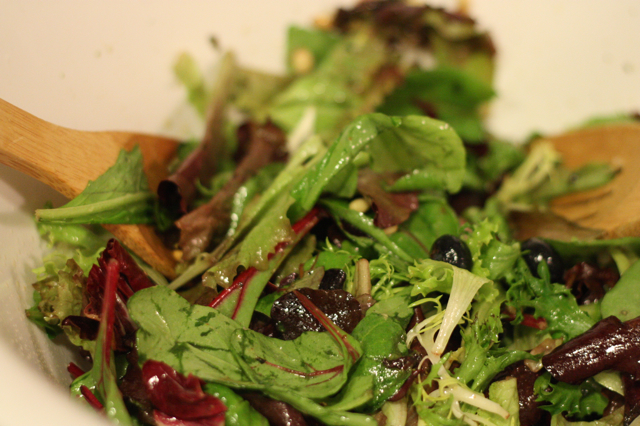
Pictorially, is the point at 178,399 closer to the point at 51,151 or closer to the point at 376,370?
the point at 376,370

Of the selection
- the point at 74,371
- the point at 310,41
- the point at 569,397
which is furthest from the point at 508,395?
the point at 310,41

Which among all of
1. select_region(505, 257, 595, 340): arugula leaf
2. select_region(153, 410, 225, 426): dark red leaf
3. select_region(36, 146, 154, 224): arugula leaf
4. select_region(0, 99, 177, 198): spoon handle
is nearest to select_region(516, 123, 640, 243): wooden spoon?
select_region(505, 257, 595, 340): arugula leaf

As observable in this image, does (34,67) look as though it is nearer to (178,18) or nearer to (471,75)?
(178,18)

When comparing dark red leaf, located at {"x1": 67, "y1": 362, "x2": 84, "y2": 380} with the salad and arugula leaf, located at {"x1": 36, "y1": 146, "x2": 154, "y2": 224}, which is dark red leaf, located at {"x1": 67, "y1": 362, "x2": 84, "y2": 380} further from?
arugula leaf, located at {"x1": 36, "y1": 146, "x2": 154, "y2": 224}

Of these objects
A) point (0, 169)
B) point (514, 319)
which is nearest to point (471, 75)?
point (514, 319)

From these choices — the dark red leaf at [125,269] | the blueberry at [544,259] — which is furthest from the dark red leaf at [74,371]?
the blueberry at [544,259]

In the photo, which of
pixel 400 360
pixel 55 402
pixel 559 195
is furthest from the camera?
pixel 559 195
